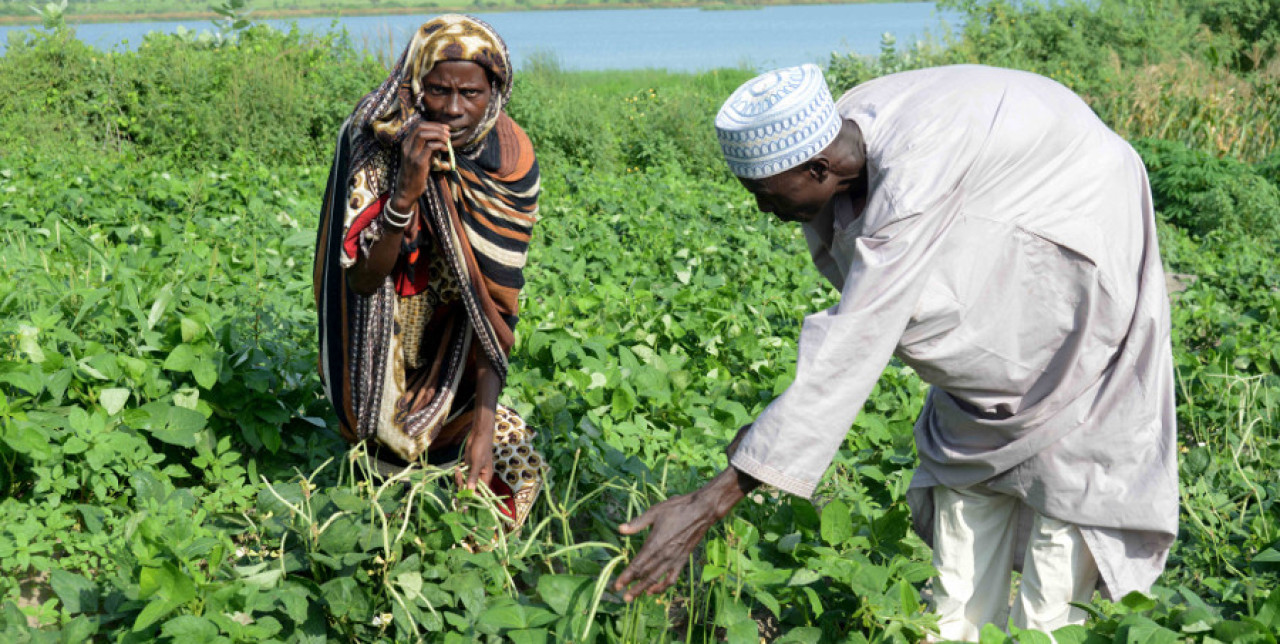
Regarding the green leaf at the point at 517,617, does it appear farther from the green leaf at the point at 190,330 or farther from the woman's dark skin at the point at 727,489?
the green leaf at the point at 190,330

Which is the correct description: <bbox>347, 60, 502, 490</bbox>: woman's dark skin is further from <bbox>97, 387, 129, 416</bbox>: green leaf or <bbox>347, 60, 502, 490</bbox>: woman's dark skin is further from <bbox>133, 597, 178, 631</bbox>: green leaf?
<bbox>97, 387, 129, 416</bbox>: green leaf

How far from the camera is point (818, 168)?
211cm

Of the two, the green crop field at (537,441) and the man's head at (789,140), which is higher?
the man's head at (789,140)

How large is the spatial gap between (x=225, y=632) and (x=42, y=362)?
4.92 ft

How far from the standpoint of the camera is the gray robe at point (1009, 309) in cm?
200

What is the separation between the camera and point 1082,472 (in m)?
2.29

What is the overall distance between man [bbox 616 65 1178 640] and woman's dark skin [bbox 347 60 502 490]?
762 millimetres

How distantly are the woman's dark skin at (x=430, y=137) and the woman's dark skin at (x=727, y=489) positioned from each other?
76cm

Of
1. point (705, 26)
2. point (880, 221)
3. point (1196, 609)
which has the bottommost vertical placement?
point (705, 26)

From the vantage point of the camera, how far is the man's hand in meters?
1.95

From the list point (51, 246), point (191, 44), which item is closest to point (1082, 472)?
point (51, 246)

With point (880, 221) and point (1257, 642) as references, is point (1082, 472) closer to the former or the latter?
point (1257, 642)

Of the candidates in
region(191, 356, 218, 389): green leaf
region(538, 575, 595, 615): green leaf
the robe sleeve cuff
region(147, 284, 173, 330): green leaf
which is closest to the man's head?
the robe sleeve cuff

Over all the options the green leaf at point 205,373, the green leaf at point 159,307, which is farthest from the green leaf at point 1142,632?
the green leaf at point 159,307
